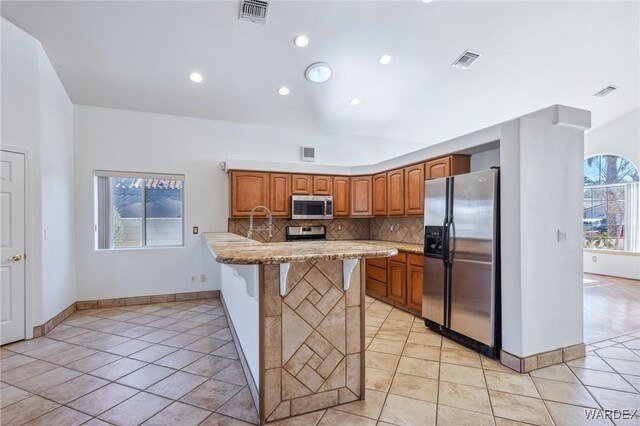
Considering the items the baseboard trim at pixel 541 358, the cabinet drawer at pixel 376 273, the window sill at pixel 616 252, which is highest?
the window sill at pixel 616 252

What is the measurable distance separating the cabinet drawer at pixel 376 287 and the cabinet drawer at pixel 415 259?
2.49ft

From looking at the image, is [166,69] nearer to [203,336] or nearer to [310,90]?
[310,90]

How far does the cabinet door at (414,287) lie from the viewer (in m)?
3.72

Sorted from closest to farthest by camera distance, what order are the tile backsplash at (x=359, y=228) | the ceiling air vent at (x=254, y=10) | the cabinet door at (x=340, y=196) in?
the ceiling air vent at (x=254, y=10)
the tile backsplash at (x=359, y=228)
the cabinet door at (x=340, y=196)

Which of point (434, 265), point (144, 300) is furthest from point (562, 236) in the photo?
point (144, 300)

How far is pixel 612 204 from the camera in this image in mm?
6629

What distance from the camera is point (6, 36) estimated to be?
291cm

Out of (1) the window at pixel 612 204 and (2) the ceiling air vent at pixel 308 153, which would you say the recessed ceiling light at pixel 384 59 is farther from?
(1) the window at pixel 612 204

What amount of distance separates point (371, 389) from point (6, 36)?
4611 millimetres

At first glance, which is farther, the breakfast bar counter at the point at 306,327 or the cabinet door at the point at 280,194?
the cabinet door at the point at 280,194

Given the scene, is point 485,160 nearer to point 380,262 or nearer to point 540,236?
point 540,236

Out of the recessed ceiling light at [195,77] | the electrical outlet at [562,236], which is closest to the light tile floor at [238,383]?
the electrical outlet at [562,236]

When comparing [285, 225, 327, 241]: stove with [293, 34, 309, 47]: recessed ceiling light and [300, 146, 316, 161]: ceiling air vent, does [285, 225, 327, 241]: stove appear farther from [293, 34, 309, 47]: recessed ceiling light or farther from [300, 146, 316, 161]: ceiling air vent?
[293, 34, 309, 47]: recessed ceiling light

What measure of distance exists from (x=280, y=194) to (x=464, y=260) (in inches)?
114
